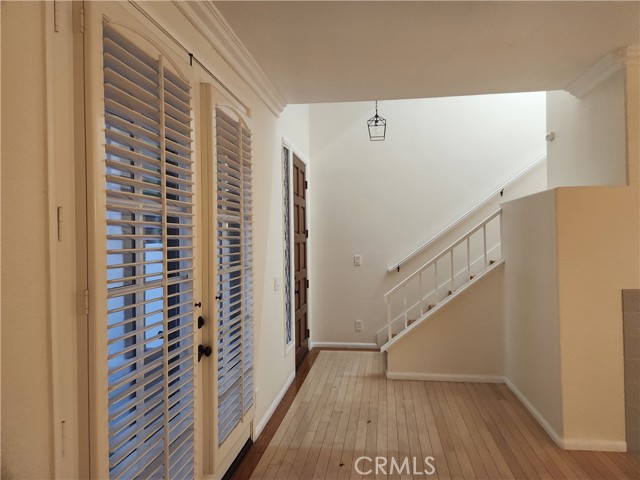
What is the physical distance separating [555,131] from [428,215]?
1872 millimetres

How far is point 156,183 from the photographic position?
1.60 metres

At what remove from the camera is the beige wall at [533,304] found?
2967 mm

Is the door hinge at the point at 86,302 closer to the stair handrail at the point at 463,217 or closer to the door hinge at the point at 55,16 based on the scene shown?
the door hinge at the point at 55,16

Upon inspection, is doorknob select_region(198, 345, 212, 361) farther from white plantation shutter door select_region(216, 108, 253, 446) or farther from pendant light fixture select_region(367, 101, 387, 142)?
pendant light fixture select_region(367, 101, 387, 142)

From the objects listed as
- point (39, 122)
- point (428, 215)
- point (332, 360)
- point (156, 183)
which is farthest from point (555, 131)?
point (39, 122)

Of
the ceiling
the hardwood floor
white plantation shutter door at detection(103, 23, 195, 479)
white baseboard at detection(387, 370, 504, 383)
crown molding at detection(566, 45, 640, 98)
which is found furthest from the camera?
white baseboard at detection(387, 370, 504, 383)

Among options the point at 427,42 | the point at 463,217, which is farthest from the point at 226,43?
the point at 463,217

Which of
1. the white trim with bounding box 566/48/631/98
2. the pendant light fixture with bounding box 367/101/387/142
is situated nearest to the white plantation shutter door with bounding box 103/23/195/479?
the white trim with bounding box 566/48/631/98

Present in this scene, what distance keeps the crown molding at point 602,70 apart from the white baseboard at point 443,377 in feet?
8.98

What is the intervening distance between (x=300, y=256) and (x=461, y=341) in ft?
6.78

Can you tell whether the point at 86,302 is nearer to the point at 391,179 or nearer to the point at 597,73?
the point at 597,73

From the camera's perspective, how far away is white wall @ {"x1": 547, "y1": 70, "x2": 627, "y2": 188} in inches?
115

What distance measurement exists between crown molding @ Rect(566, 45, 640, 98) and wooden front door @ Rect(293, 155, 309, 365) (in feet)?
9.21

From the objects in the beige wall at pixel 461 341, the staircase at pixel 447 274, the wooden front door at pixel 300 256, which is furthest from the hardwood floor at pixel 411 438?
the staircase at pixel 447 274
